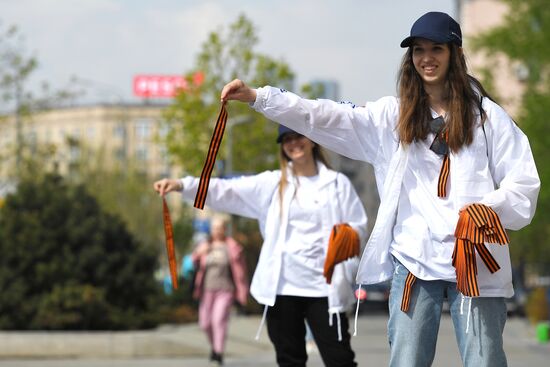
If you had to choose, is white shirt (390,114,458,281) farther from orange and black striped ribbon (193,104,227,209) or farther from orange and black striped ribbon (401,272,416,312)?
orange and black striped ribbon (193,104,227,209)

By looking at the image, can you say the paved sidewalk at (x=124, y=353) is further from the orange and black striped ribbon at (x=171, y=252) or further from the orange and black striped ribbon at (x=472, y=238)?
the orange and black striped ribbon at (x=472, y=238)

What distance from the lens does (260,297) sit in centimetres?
825

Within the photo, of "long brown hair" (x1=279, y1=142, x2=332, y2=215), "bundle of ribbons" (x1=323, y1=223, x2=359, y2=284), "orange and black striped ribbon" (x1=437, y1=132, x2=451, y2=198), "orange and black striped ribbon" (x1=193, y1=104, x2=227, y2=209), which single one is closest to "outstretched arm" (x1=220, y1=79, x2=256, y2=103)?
"orange and black striped ribbon" (x1=193, y1=104, x2=227, y2=209)

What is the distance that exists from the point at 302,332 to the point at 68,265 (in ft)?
26.5

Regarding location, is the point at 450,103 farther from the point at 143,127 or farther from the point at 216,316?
the point at 143,127

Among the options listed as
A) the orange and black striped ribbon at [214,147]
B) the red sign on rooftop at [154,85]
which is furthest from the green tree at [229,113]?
the red sign on rooftop at [154,85]

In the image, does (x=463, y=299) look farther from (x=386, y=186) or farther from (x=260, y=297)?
(x=260, y=297)

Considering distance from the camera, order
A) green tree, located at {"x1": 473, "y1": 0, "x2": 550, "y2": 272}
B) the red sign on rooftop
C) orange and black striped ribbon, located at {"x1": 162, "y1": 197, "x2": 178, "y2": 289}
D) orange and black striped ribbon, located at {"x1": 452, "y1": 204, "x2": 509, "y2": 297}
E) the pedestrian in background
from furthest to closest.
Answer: the red sign on rooftop, green tree, located at {"x1": 473, "y1": 0, "x2": 550, "y2": 272}, the pedestrian in background, orange and black striped ribbon, located at {"x1": 162, "y1": 197, "x2": 178, "y2": 289}, orange and black striped ribbon, located at {"x1": 452, "y1": 204, "x2": 509, "y2": 297}

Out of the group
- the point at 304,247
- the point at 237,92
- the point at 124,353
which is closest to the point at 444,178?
the point at 237,92

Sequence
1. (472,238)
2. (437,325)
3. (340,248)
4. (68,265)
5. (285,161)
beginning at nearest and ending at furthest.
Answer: (472,238) < (437,325) < (340,248) < (285,161) < (68,265)

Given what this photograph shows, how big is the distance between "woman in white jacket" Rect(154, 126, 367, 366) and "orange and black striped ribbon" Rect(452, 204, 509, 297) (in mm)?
2697

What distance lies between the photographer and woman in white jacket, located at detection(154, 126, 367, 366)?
26.7 feet

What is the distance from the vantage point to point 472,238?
5410mm

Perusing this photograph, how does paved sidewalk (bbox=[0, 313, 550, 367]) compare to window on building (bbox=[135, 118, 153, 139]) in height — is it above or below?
below
